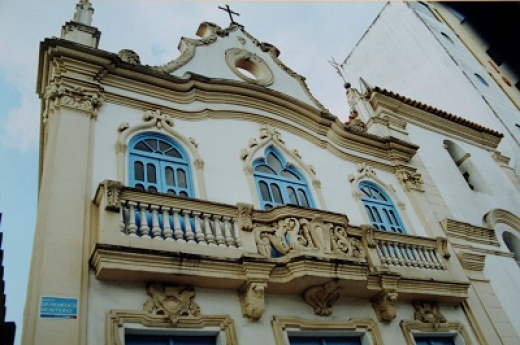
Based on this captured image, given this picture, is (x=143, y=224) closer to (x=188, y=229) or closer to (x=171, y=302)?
(x=188, y=229)

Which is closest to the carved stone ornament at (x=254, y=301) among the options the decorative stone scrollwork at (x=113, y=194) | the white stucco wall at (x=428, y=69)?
the decorative stone scrollwork at (x=113, y=194)

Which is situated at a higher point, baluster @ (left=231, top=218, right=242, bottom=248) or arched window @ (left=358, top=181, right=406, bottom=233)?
arched window @ (left=358, top=181, right=406, bottom=233)

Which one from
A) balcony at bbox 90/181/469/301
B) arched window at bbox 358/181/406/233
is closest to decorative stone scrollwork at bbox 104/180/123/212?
balcony at bbox 90/181/469/301

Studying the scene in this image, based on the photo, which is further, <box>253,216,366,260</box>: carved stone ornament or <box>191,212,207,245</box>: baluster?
<box>253,216,366,260</box>: carved stone ornament

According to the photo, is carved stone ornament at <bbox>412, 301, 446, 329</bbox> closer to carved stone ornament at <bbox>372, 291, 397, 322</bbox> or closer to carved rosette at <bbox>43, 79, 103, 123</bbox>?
carved stone ornament at <bbox>372, 291, 397, 322</bbox>

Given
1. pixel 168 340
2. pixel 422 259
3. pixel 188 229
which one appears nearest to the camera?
pixel 168 340

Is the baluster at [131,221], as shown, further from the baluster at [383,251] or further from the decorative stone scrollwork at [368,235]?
the baluster at [383,251]

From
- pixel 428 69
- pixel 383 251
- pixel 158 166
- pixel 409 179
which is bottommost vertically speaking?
pixel 383 251

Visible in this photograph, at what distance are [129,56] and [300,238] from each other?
5268mm

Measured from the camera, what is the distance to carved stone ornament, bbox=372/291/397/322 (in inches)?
305

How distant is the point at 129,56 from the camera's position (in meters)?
9.33

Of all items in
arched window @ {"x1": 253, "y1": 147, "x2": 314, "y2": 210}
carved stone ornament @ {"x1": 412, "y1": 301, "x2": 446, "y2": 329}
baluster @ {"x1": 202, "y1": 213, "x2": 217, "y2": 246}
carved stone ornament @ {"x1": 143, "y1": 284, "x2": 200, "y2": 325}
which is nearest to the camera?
carved stone ornament @ {"x1": 143, "y1": 284, "x2": 200, "y2": 325}

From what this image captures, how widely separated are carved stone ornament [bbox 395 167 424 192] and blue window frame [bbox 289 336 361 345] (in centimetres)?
466

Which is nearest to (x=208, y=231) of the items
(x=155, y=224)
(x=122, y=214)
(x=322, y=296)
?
(x=155, y=224)
